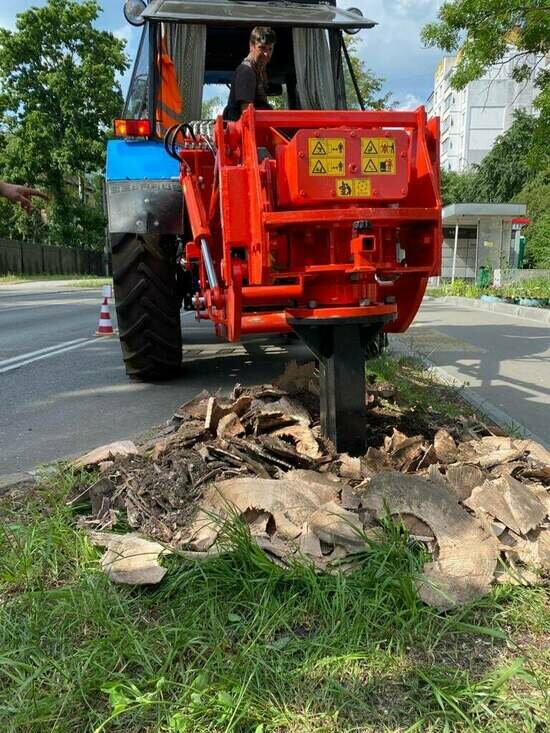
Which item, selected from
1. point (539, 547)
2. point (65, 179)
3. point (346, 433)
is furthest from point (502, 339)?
point (65, 179)

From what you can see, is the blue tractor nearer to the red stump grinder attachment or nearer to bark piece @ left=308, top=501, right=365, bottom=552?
the red stump grinder attachment

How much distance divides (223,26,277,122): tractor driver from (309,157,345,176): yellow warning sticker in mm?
1562

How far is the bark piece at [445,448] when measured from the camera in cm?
274

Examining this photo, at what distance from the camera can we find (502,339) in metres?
8.27

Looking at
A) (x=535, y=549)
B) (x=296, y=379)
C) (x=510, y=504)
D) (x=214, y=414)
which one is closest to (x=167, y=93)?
Result: (x=296, y=379)

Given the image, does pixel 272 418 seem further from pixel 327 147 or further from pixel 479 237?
pixel 479 237

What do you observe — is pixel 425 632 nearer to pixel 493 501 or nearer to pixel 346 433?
pixel 493 501

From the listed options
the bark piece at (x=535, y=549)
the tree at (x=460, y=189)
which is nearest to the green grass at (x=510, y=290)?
the bark piece at (x=535, y=549)

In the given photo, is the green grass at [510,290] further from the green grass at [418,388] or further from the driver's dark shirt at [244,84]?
the driver's dark shirt at [244,84]

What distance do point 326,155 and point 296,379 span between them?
1.66m

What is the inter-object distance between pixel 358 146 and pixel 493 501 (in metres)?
1.54

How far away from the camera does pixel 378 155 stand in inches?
103

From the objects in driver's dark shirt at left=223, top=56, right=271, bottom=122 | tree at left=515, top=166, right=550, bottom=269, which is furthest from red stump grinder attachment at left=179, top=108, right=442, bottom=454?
tree at left=515, top=166, right=550, bottom=269

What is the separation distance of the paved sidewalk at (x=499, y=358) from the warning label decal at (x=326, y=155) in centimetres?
223
